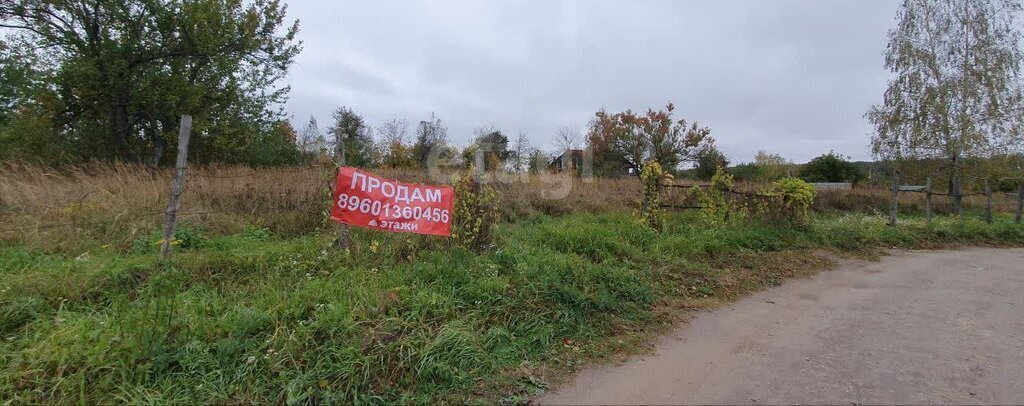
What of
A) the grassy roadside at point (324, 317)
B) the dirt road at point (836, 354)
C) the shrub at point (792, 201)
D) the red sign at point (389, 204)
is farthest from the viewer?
the shrub at point (792, 201)

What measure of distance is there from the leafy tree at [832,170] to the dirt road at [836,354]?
36766 mm

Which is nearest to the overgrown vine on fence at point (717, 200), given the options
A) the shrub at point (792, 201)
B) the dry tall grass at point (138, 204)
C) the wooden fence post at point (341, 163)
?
the dry tall grass at point (138, 204)

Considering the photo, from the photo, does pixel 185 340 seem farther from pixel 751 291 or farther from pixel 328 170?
pixel 751 291

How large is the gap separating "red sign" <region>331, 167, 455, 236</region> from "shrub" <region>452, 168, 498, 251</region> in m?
0.29

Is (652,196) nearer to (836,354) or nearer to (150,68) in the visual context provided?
(836,354)

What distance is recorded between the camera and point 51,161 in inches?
491

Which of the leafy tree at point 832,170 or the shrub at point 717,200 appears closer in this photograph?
the shrub at point 717,200

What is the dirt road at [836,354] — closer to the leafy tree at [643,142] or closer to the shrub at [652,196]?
the shrub at [652,196]

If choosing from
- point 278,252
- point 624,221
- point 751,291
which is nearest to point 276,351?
point 278,252

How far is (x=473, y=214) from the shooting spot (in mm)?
5762

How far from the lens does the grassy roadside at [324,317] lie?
2805 mm

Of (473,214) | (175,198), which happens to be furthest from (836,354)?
(175,198)

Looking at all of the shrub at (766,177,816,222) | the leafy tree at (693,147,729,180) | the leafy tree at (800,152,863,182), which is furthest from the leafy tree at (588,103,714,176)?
the shrub at (766,177,816,222)

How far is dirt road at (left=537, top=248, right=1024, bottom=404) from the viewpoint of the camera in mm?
2914
